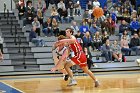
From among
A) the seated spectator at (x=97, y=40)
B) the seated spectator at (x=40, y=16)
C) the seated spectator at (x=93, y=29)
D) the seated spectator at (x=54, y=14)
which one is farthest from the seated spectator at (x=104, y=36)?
the seated spectator at (x=40, y=16)

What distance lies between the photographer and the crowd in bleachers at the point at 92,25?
1805cm

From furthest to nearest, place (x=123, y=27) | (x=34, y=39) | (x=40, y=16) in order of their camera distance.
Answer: (x=123, y=27) → (x=40, y=16) → (x=34, y=39)

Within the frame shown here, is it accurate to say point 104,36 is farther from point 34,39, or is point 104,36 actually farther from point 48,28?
point 34,39

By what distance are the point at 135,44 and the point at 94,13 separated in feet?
9.62

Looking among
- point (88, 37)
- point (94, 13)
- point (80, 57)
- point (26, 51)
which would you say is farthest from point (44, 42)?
point (80, 57)

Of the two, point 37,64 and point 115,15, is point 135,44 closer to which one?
point 115,15

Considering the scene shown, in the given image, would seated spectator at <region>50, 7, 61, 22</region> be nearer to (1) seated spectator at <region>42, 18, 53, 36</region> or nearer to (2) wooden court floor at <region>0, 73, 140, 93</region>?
(1) seated spectator at <region>42, 18, 53, 36</region>

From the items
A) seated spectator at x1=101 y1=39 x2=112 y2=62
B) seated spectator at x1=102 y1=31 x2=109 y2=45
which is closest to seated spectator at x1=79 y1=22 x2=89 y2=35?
seated spectator at x1=102 y1=31 x2=109 y2=45

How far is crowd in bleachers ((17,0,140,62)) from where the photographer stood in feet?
59.2

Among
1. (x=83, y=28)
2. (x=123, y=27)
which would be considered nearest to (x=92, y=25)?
(x=83, y=28)

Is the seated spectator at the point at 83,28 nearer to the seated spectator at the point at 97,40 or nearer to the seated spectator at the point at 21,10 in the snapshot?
the seated spectator at the point at 97,40

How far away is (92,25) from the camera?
19547 millimetres

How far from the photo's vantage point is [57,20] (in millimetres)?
19297

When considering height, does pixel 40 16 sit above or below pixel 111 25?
above
